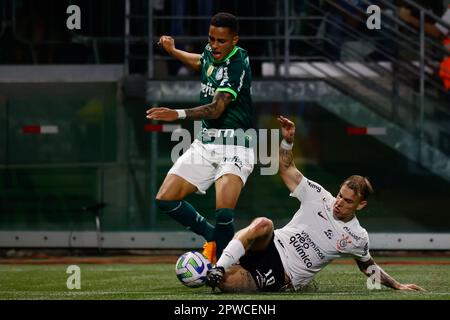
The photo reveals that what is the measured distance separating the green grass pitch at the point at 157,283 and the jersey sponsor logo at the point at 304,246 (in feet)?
1.02

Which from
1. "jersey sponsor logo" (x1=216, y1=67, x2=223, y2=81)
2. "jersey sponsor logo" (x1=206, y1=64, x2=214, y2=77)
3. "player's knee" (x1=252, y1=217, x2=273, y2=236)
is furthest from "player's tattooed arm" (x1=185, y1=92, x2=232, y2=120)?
"player's knee" (x1=252, y1=217, x2=273, y2=236)

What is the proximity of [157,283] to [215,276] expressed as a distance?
2.36 m

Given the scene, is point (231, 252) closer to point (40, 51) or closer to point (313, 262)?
point (313, 262)

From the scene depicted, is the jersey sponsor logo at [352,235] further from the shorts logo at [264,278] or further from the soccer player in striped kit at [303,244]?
the shorts logo at [264,278]

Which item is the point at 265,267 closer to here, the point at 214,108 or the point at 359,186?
the point at 359,186

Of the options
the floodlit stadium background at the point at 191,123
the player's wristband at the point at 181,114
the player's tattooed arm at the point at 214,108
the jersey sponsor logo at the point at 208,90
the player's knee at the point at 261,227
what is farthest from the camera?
the floodlit stadium background at the point at 191,123

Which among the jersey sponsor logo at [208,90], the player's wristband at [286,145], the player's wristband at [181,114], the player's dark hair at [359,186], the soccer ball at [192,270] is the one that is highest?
the jersey sponsor logo at [208,90]

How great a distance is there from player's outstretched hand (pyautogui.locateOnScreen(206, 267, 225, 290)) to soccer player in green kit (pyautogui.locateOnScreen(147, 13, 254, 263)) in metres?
1.34

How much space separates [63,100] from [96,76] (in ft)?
2.10

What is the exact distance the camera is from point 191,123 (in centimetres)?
1836

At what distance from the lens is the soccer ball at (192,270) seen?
1056 cm

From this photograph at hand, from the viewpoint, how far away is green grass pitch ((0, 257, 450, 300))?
10.4m

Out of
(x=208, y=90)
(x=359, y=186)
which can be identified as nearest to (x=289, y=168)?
(x=359, y=186)

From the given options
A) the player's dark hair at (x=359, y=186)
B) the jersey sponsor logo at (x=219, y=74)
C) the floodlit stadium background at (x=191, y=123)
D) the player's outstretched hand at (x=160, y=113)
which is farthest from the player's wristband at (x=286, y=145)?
the floodlit stadium background at (x=191, y=123)
